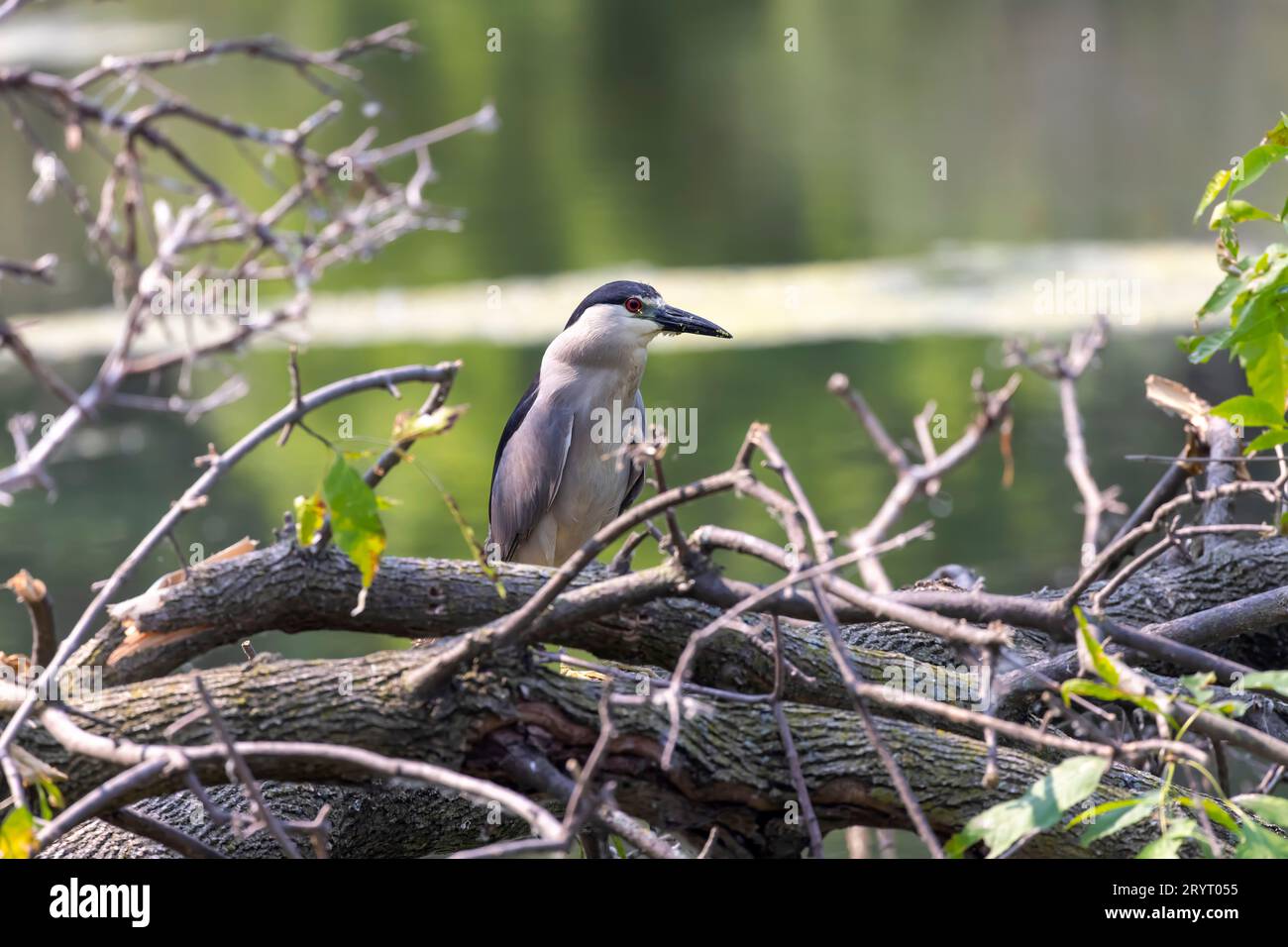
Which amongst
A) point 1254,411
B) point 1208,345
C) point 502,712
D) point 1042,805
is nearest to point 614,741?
point 502,712

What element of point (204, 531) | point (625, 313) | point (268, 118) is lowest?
point (204, 531)

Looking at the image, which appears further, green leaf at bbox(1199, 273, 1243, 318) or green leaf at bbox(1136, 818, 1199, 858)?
green leaf at bbox(1199, 273, 1243, 318)

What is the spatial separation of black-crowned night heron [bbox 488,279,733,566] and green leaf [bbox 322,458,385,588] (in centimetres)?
226

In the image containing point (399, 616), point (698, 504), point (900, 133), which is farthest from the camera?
point (900, 133)

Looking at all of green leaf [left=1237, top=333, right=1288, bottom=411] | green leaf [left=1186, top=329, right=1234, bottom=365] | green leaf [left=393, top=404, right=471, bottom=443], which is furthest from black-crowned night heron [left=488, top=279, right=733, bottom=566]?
green leaf [left=393, top=404, right=471, bottom=443]

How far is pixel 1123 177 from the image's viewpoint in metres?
18.7

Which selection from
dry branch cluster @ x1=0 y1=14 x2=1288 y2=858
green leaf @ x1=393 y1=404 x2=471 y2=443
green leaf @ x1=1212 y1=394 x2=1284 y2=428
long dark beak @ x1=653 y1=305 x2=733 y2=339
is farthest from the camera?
long dark beak @ x1=653 y1=305 x2=733 y2=339

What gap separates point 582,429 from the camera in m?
4.90

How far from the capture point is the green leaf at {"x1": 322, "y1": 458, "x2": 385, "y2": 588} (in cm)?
246

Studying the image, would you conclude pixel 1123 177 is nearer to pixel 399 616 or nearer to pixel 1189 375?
pixel 1189 375

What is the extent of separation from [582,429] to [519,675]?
89.6 inches

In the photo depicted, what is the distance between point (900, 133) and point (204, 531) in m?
13.4

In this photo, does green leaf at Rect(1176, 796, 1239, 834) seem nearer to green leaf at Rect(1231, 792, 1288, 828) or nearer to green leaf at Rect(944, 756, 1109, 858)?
green leaf at Rect(1231, 792, 1288, 828)
